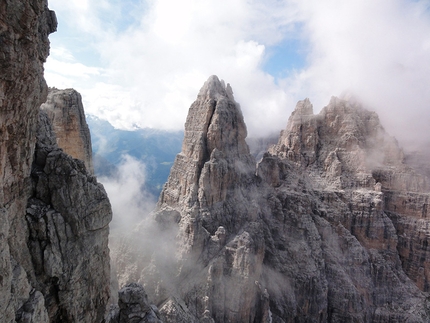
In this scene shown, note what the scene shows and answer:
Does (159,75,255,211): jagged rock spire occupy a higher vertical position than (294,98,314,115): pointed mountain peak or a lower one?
lower

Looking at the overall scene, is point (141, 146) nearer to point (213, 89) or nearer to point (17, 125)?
point (213, 89)

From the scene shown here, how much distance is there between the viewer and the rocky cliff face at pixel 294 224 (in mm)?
A: 27453

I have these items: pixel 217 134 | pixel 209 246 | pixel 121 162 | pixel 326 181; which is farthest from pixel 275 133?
pixel 209 246

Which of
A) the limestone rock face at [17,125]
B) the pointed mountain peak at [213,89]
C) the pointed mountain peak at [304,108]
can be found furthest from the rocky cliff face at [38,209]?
the pointed mountain peak at [304,108]

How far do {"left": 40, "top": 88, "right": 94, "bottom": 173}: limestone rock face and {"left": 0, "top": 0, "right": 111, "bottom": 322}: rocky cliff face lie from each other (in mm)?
10877

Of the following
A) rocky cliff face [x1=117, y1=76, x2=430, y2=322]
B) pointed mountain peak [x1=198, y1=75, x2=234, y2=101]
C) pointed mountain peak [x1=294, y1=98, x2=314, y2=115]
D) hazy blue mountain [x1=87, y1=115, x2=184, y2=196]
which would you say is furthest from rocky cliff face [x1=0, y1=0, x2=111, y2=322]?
hazy blue mountain [x1=87, y1=115, x2=184, y2=196]

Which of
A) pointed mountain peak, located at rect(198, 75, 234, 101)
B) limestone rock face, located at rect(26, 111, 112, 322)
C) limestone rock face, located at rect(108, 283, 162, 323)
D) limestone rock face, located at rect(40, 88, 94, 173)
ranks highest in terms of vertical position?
pointed mountain peak, located at rect(198, 75, 234, 101)

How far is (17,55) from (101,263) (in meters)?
8.92

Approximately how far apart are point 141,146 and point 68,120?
157ft

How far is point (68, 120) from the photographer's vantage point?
24203mm

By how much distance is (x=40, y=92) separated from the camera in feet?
33.8

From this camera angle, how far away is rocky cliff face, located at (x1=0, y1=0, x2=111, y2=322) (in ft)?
26.9

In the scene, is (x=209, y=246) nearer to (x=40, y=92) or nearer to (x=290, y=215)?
(x=290, y=215)

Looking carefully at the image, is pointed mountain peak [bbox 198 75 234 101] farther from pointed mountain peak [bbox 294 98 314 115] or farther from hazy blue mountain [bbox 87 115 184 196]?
hazy blue mountain [bbox 87 115 184 196]
